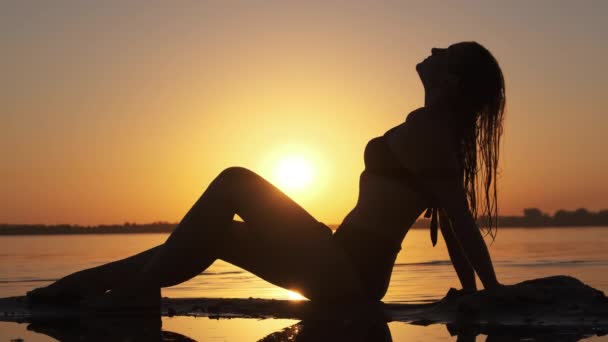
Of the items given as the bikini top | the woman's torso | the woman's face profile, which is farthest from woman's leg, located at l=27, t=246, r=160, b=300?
the woman's face profile

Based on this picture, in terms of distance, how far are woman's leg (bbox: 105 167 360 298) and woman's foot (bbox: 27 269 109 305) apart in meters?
0.49

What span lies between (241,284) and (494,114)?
22.0 ft

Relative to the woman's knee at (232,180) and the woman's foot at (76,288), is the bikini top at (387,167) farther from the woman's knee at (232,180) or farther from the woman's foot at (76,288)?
the woman's foot at (76,288)

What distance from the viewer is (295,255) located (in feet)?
17.0

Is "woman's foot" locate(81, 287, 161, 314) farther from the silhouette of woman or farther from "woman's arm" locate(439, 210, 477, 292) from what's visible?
"woman's arm" locate(439, 210, 477, 292)

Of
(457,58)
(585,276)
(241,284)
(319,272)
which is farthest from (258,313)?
(585,276)

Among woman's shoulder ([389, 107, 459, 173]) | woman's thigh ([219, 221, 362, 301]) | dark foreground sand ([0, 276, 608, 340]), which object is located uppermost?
woman's shoulder ([389, 107, 459, 173])

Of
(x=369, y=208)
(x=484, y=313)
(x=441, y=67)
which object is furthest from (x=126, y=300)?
(x=441, y=67)

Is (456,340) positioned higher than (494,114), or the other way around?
(494,114)

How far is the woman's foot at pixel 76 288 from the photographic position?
18.4 feet

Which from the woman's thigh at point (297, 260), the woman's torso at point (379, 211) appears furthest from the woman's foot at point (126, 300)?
the woman's torso at point (379, 211)

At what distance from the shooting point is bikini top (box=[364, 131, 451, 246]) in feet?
16.8

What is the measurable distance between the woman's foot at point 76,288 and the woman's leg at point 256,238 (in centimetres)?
49

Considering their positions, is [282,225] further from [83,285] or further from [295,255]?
[83,285]
